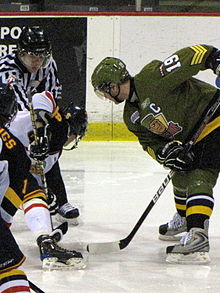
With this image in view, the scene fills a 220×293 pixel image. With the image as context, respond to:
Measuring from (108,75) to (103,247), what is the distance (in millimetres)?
728

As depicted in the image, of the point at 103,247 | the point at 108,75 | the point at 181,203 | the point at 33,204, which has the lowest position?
the point at 103,247

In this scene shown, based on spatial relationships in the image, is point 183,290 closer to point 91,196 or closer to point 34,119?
point 34,119

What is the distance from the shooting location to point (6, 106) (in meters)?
2.63

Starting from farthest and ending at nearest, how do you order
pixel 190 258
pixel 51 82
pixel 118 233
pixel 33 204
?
pixel 51 82
pixel 118 233
pixel 190 258
pixel 33 204

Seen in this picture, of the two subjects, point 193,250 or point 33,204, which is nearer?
point 33,204

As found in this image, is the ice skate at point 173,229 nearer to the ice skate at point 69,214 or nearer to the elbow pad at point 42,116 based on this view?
the ice skate at point 69,214

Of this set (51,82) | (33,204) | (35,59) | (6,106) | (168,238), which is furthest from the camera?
(51,82)

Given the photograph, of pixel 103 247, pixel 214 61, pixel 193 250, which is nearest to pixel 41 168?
pixel 103 247

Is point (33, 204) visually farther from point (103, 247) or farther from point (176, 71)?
point (176, 71)

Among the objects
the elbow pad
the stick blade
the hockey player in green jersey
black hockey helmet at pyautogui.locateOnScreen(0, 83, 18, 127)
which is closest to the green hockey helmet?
the hockey player in green jersey

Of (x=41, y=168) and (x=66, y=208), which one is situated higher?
(x=41, y=168)

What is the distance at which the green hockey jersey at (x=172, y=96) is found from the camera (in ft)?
11.9

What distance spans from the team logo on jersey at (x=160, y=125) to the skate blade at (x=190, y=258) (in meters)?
0.51

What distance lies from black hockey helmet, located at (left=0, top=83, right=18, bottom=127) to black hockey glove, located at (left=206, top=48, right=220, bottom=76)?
1.14 metres
